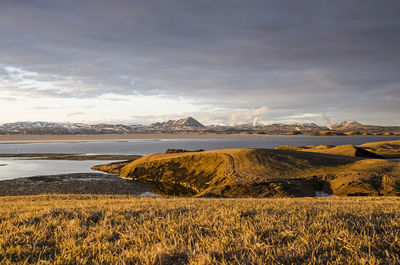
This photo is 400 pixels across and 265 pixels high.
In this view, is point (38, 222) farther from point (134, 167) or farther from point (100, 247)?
point (134, 167)

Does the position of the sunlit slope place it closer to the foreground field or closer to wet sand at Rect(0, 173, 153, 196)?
wet sand at Rect(0, 173, 153, 196)

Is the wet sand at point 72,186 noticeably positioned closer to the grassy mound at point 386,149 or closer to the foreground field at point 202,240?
the foreground field at point 202,240

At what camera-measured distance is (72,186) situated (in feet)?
106

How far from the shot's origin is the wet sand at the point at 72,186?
29.8 meters

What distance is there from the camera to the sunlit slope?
28219 mm

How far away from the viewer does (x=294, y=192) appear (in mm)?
27734

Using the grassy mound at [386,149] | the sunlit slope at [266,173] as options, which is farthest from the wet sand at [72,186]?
the grassy mound at [386,149]

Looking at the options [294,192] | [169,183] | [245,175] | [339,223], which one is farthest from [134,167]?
[339,223]

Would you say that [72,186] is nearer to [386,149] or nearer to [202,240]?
[202,240]

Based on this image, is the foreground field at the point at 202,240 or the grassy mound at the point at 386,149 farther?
the grassy mound at the point at 386,149

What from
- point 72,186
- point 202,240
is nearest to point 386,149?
point 72,186

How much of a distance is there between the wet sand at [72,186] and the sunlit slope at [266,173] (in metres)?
4.77

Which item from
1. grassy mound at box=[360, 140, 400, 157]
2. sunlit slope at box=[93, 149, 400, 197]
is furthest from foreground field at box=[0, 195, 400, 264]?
grassy mound at box=[360, 140, 400, 157]

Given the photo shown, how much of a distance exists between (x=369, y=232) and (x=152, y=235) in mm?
4805
